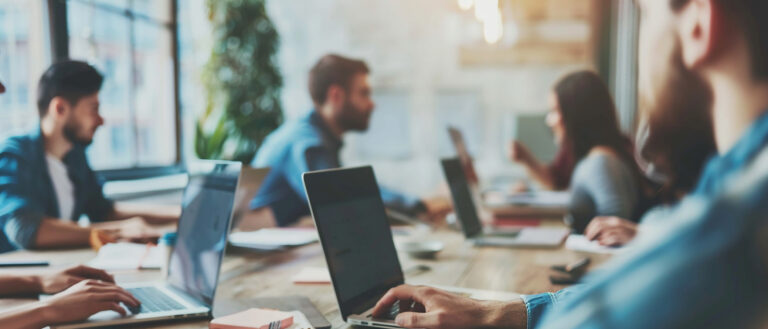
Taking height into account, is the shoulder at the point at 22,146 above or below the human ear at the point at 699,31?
below

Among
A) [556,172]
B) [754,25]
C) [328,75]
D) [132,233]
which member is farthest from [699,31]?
[556,172]

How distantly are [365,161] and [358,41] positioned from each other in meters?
1.15

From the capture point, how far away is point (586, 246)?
2.07m

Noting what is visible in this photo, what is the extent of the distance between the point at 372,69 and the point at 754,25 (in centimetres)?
536

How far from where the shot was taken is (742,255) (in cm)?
46

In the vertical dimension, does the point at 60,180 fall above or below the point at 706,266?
below

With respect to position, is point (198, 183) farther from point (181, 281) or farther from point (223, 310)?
point (223, 310)

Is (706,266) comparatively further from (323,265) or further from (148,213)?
(148,213)

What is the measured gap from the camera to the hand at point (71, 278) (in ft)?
4.54

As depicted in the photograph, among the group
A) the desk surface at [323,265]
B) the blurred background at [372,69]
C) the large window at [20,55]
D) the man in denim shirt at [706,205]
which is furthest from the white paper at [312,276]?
the blurred background at [372,69]

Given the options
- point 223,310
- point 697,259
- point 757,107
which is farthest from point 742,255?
point 223,310

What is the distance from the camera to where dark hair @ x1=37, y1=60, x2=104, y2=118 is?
2.42 meters

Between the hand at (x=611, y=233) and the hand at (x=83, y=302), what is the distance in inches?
56.2

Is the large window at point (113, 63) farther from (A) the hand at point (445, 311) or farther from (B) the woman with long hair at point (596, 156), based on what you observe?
(A) the hand at point (445, 311)
